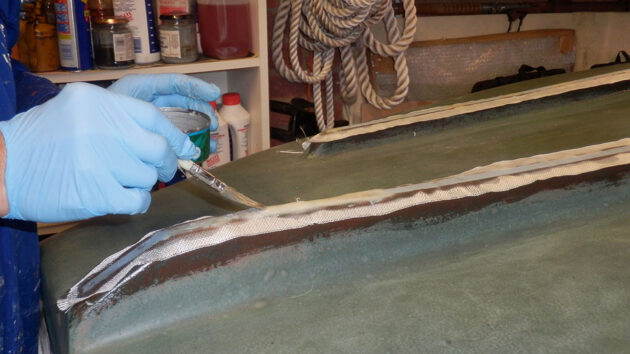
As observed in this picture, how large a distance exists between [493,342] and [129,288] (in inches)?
13.2

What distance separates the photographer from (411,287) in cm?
58

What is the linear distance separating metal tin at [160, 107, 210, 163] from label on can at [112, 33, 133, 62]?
0.58m

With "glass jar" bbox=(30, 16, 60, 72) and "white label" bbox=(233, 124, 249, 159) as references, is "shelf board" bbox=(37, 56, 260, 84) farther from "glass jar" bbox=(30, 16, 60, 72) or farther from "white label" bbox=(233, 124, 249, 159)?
"white label" bbox=(233, 124, 249, 159)

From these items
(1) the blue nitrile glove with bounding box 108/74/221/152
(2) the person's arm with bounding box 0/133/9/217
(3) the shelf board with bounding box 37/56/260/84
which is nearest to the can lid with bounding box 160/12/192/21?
(3) the shelf board with bounding box 37/56/260/84

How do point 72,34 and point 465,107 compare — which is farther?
point 72,34

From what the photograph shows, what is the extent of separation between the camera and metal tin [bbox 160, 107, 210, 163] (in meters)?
0.79

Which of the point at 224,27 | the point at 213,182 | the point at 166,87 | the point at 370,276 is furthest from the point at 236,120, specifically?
the point at 370,276

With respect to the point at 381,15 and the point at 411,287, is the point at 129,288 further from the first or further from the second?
the point at 381,15

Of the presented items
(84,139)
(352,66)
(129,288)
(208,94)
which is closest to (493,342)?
(129,288)

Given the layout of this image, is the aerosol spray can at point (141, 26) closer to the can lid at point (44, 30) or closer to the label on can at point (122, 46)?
the label on can at point (122, 46)

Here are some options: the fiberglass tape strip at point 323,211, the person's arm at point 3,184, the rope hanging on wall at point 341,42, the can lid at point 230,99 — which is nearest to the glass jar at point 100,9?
the can lid at point 230,99

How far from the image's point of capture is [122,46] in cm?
132

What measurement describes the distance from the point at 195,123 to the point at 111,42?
61cm

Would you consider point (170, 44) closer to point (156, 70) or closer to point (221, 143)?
point (156, 70)
